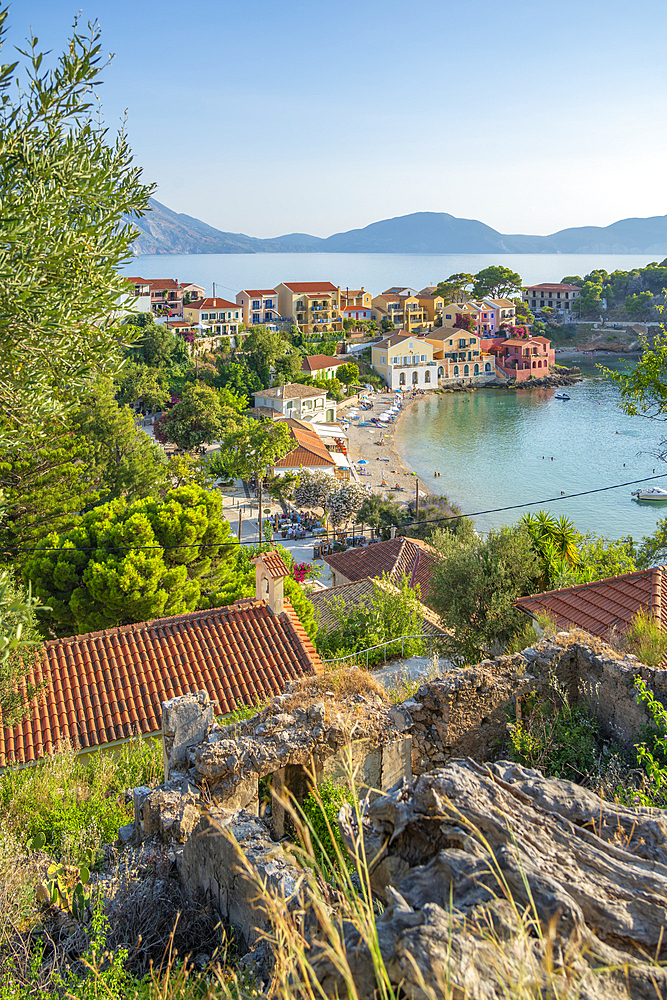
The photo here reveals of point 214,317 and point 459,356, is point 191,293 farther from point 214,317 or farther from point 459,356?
point 459,356

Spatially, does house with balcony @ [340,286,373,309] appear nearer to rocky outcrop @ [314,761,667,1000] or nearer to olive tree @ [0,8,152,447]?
olive tree @ [0,8,152,447]

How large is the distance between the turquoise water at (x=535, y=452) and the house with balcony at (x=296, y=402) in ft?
24.3

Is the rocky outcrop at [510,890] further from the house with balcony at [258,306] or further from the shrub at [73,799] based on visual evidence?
the house with balcony at [258,306]

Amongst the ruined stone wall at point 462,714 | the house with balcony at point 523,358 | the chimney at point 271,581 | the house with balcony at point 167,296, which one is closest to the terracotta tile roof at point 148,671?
the chimney at point 271,581

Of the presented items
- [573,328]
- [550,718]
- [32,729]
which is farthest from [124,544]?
[573,328]

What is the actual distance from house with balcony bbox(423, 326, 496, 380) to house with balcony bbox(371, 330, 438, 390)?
A: 1.90m

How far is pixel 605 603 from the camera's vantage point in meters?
10.6

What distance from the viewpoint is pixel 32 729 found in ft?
29.9

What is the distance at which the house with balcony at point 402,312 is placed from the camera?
92312mm

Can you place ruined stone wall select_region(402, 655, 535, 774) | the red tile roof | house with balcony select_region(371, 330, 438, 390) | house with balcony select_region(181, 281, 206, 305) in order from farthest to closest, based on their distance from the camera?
house with balcony select_region(181, 281, 206, 305)
the red tile roof
house with balcony select_region(371, 330, 438, 390)
ruined stone wall select_region(402, 655, 535, 774)

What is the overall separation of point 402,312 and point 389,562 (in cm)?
7644

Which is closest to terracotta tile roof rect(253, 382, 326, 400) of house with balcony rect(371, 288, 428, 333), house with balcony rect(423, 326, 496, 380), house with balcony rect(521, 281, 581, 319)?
house with balcony rect(423, 326, 496, 380)

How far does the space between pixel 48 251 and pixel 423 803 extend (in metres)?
5.06

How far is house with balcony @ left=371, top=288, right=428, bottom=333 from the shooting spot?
303 ft
